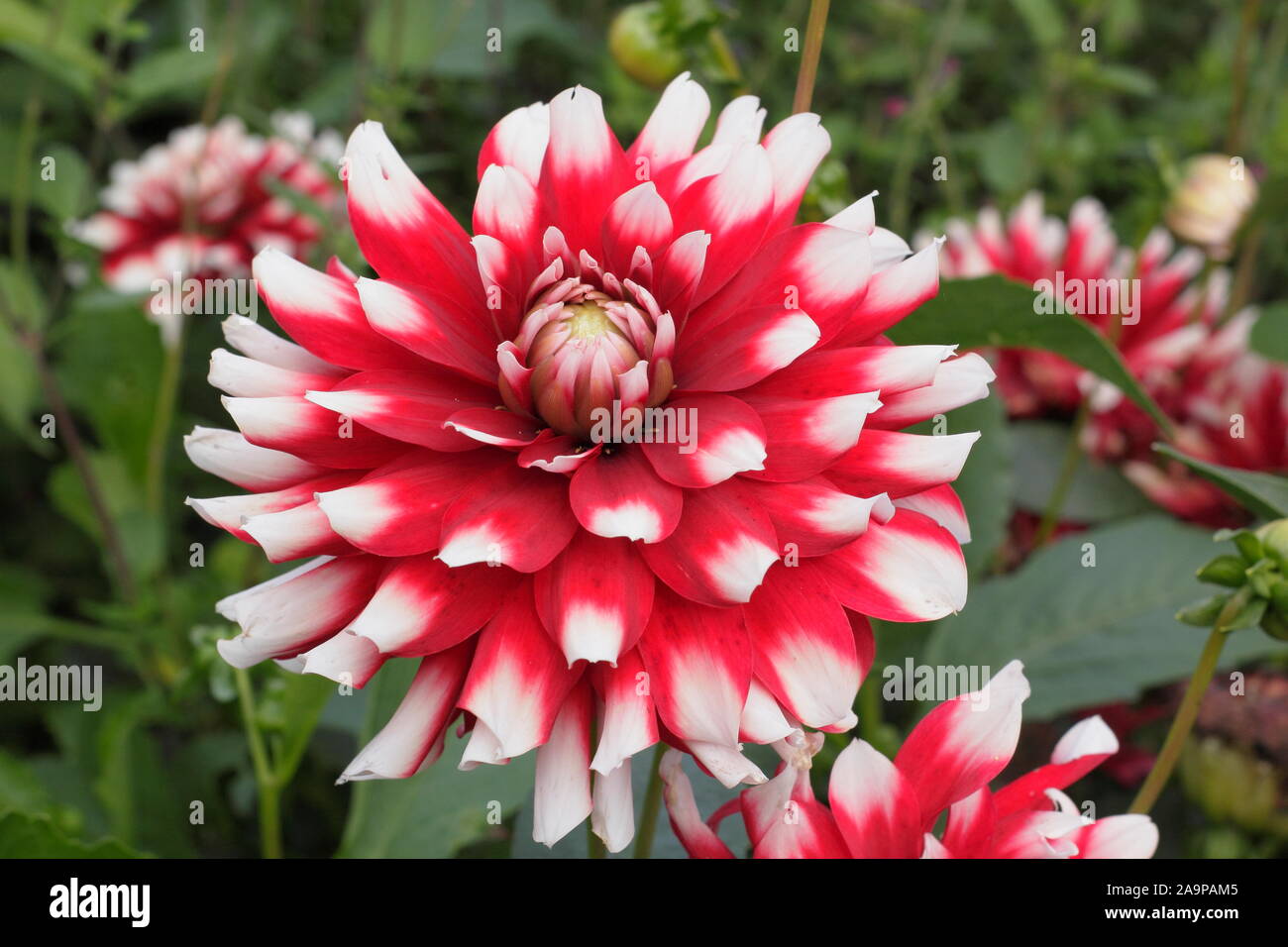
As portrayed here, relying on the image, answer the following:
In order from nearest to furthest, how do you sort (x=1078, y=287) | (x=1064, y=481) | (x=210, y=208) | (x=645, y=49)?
1. (x=645, y=49)
2. (x=1064, y=481)
3. (x=1078, y=287)
4. (x=210, y=208)

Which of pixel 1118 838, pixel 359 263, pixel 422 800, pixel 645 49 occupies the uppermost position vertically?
pixel 645 49

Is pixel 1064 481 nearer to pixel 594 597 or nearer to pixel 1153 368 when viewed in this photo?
pixel 1153 368

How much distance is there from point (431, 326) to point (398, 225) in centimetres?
7

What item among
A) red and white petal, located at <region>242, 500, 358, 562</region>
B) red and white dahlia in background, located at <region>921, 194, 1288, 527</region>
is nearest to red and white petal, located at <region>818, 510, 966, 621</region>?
red and white petal, located at <region>242, 500, 358, 562</region>

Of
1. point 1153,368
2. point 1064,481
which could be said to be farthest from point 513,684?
point 1153,368

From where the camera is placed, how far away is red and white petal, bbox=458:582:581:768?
19.2 inches

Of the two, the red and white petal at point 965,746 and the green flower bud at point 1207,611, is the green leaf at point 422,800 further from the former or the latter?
the green flower bud at point 1207,611

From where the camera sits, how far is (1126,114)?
2.20 metres

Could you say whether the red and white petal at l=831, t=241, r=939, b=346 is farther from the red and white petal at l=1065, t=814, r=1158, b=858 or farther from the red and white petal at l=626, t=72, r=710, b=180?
the red and white petal at l=1065, t=814, r=1158, b=858

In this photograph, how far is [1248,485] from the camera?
0.67 meters

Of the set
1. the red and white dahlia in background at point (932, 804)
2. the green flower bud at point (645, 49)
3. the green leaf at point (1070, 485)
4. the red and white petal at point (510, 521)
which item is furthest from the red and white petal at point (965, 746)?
the green leaf at point (1070, 485)

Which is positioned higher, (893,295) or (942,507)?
(893,295)
